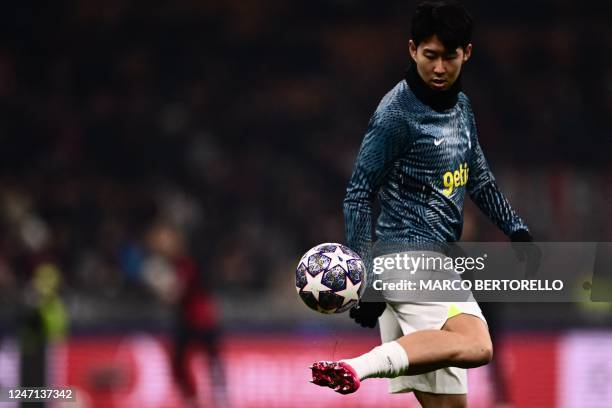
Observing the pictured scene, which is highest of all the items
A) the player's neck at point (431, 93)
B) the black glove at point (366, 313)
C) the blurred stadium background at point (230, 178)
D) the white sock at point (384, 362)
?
the blurred stadium background at point (230, 178)

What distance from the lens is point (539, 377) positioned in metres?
10.0

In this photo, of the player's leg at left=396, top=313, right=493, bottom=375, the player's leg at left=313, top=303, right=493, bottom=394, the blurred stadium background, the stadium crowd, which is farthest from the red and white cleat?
the stadium crowd

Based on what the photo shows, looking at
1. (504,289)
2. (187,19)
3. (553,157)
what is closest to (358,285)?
(504,289)

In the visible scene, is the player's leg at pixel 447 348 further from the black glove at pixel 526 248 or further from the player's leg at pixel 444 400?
the black glove at pixel 526 248

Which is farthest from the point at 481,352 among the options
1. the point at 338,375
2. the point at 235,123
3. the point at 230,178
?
the point at 235,123

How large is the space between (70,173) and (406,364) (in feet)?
29.4

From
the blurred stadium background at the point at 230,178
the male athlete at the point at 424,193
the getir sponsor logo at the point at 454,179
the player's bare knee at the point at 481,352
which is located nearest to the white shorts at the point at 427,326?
the male athlete at the point at 424,193

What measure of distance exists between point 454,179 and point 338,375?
97 centimetres

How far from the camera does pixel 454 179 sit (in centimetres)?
475

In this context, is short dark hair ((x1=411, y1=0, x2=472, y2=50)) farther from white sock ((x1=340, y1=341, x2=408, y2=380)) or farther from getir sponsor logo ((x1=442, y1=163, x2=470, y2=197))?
white sock ((x1=340, y1=341, x2=408, y2=380))

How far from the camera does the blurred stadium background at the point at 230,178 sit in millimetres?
10117

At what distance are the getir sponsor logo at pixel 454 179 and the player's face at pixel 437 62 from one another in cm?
35

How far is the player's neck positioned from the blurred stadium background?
445 cm

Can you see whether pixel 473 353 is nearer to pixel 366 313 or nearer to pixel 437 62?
pixel 366 313
